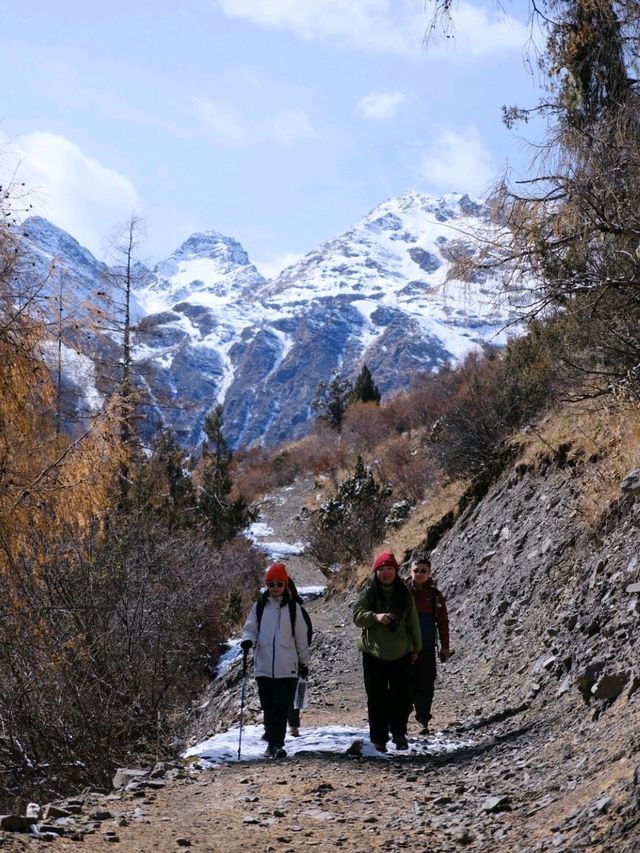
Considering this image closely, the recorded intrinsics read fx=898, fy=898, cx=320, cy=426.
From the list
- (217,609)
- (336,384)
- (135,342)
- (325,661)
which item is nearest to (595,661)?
(325,661)

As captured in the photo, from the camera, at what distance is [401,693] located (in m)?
7.59

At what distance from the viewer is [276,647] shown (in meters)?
7.66

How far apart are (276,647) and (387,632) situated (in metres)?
0.96

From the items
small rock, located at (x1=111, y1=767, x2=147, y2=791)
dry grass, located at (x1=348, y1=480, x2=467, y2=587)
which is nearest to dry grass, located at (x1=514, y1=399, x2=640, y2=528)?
dry grass, located at (x1=348, y1=480, x2=467, y2=587)

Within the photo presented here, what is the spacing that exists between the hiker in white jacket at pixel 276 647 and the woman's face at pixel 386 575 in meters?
0.79

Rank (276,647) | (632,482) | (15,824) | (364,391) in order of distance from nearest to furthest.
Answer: (15,824) < (276,647) < (632,482) < (364,391)

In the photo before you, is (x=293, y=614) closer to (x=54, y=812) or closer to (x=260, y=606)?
(x=260, y=606)

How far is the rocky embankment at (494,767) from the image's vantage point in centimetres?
456

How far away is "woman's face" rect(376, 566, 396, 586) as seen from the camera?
7543mm

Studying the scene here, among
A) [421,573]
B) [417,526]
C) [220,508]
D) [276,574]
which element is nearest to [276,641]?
[276,574]

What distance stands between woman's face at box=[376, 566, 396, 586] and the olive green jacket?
0.23 feet

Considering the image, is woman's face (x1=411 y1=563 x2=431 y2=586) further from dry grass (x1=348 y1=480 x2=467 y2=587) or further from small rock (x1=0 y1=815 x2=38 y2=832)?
dry grass (x1=348 y1=480 x2=467 y2=587)

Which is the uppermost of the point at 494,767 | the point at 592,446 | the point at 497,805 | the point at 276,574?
the point at 592,446

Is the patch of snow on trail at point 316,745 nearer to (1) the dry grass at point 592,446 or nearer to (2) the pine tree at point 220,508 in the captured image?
(1) the dry grass at point 592,446
